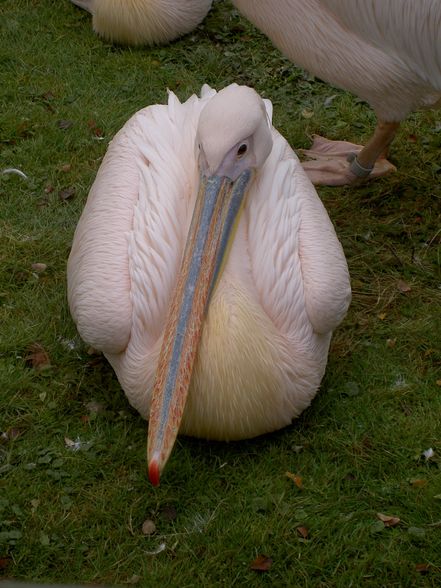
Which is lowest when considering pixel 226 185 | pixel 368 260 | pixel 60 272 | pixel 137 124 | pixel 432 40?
pixel 60 272

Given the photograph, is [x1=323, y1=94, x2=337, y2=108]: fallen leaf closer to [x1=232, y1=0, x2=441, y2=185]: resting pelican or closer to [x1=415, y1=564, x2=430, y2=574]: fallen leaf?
[x1=232, y1=0, x2=441, y2=185]: resting pelican

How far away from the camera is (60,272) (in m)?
3.84

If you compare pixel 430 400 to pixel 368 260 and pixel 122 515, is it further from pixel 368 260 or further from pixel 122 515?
pixel 122 515

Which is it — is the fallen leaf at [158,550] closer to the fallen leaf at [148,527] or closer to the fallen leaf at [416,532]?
the fallen leaf at [148,527]

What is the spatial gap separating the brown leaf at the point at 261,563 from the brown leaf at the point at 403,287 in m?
1.44

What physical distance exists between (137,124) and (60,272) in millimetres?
685

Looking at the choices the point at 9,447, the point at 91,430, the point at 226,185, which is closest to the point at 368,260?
the point at 226,185

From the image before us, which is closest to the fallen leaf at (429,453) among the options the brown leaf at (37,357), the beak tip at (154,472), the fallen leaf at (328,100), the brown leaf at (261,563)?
the brown leaf at (261,563)

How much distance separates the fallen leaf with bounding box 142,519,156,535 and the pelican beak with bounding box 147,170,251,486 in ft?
1.00

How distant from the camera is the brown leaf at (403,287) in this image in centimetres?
383

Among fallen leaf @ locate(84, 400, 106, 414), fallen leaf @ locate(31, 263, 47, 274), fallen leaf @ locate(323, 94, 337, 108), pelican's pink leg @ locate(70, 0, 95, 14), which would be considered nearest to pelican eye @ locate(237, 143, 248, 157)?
fallen leaf @ locate(84, 400, 106, 414)

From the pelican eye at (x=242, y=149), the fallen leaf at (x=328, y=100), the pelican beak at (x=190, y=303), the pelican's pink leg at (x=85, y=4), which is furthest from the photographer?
the pelican's pink leg at (x=85, y=4)

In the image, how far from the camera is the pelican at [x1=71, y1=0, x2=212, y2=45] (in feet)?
17.0

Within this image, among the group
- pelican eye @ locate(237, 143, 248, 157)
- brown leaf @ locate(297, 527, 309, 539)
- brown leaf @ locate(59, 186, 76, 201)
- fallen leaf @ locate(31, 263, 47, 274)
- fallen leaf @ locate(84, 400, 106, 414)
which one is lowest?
brown leaf @ locate(59, 186, 76, 201)
